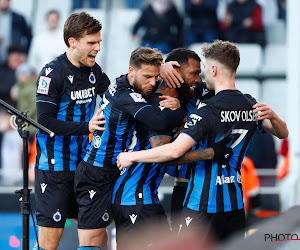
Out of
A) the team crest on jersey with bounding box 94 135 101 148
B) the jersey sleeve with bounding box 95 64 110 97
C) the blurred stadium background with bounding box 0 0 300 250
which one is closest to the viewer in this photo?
the team crest on jersey with bounding box 94 135 101 148

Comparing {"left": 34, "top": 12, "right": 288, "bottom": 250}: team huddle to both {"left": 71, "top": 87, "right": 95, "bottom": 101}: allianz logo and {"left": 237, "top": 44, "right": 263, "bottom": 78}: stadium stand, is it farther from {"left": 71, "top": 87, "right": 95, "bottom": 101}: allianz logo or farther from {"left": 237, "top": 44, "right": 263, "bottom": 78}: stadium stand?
{"left": 237, "top": 44, "right": 263, "bottom": 78}: stadium stand

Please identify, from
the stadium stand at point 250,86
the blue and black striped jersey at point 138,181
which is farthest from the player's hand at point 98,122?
the stadium stand at point 250,86

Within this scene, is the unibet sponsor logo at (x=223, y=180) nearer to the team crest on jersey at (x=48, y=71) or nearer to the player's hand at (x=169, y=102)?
the player's hand at (x=169, y=102)

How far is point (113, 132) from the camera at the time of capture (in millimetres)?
3654

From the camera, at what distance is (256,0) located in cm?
890

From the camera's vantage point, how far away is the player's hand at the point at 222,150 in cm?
340

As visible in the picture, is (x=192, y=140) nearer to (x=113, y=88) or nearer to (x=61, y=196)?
(x=113, y=88)

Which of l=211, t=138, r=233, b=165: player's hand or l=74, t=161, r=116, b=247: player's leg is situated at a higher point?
l=211, t=138, r=233, b=165: player's hand

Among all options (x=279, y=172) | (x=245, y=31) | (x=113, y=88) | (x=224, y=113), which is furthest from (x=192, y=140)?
(x=245, y=31)

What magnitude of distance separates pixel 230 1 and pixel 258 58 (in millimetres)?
961

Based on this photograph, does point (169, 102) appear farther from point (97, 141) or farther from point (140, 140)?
point (97, 141)

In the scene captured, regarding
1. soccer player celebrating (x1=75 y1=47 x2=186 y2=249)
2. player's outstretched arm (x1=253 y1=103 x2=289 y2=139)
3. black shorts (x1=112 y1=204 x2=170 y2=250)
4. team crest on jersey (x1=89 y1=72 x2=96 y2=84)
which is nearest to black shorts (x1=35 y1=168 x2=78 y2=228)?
soccer player celebrating (x1=75 y1=47 x2=186 y2=249)

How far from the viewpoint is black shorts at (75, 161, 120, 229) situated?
374 centimetres

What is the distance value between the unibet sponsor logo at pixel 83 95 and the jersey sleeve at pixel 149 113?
470 millimetres
